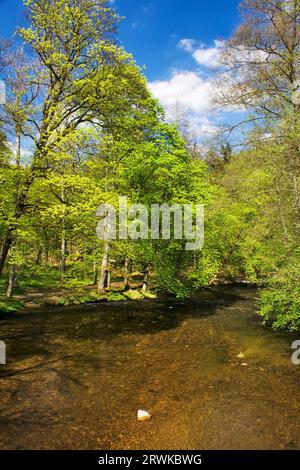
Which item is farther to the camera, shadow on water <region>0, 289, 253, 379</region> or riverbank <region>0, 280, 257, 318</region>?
riverbank <region>0, 280, 257, 318</region>

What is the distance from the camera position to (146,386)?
29.1 feet

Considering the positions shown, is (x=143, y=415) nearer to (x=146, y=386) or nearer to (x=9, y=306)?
(x=146, y=386)

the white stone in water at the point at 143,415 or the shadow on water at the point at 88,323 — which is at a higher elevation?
the white stone in water at the point at 143,415

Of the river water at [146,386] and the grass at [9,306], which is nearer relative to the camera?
the river water at [146,386]

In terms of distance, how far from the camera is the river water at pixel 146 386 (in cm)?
650

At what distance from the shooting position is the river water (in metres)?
6.50

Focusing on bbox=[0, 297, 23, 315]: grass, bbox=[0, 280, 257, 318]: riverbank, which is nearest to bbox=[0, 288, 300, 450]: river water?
bbox=[0, 297, 23, 315]: grass

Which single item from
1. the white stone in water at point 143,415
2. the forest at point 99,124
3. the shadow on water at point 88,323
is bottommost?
the shadow on water at point 88,323

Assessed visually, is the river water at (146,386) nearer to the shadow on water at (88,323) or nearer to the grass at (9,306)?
the shadow on water at (88,323)

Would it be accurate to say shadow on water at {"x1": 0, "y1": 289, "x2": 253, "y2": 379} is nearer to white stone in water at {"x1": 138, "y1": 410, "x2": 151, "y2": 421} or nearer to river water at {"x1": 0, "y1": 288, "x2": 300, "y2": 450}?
river water at {"x1": 0, "y1": 288, "x2": 300, "y2": 450}

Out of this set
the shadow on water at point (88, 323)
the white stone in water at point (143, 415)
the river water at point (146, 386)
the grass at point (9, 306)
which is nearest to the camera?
the river water at point (146, 386)

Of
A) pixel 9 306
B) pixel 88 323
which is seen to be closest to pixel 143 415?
pixel 88 323

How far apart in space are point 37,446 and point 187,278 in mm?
18372

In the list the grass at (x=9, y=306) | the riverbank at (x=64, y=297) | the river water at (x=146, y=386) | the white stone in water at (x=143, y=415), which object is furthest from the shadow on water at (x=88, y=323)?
the white stone in water at (x=143, y=415)
